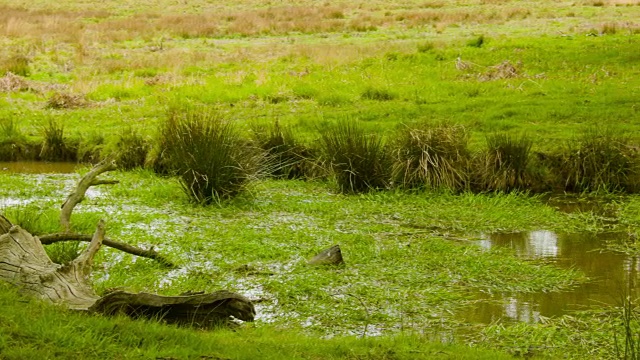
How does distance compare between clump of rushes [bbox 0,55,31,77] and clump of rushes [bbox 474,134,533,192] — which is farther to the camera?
clump of rushes [bbox 0,55,31,77]

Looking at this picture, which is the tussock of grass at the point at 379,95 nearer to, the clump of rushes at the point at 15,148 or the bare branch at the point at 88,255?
the clump of rushes at the point at 15,148

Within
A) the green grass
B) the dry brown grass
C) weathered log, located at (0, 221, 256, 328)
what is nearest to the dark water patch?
the dry brown grass

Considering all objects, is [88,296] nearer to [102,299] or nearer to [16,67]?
[102,299]

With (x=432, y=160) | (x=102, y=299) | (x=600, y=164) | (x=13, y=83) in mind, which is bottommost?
(x=600, y=164)

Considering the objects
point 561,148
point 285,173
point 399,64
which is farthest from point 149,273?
point 399,64

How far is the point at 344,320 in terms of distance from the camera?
722 cm

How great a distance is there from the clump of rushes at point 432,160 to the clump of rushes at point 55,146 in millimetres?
6252

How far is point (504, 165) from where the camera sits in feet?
41.0

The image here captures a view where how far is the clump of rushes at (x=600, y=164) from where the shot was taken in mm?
12469

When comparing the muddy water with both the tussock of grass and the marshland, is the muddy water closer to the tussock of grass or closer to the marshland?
the marshland

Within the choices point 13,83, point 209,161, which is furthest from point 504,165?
point 13,83

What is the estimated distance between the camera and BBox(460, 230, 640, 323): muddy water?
25.2 feet

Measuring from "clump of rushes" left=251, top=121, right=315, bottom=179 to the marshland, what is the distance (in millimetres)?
37

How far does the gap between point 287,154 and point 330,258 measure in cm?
511
